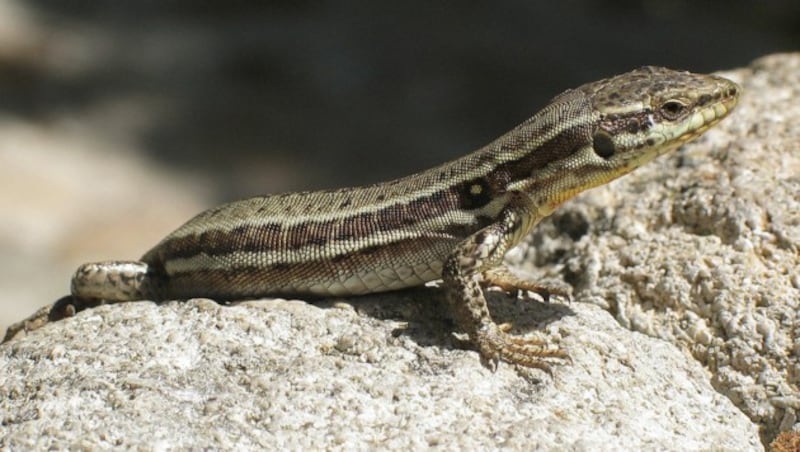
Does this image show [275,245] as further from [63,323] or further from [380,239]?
[63,323]

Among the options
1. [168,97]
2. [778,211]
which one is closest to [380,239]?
[778,211]

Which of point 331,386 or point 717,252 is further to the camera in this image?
point 717,252

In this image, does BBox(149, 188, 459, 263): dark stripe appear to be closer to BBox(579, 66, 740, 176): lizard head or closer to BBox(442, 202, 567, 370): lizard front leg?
BBox(442, 202, 567, 370): lizard front leg

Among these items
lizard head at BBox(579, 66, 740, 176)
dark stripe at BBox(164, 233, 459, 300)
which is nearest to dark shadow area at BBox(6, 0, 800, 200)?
dark stripe at BBox(164, 233, 459, 300)

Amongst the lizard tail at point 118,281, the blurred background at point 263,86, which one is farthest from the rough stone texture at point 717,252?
the blurred background at point 263,86

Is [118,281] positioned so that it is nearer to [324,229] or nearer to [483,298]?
[324,229]

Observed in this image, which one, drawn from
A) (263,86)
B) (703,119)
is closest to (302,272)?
(703,119)

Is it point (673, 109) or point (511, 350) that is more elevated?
point (673, 109)
